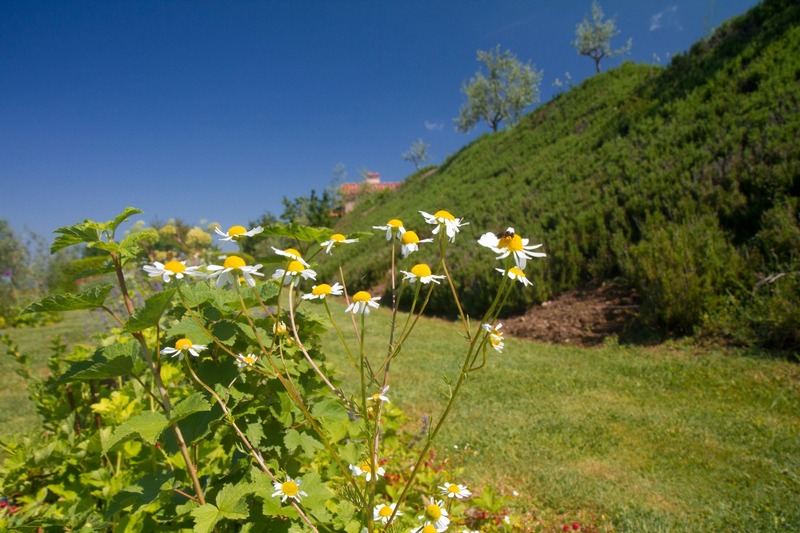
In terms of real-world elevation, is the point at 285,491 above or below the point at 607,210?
below

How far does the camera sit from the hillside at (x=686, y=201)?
4297 millimetres

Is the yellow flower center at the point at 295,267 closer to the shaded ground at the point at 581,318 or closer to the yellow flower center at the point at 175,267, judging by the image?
the yellow flower center at the point at 175,267

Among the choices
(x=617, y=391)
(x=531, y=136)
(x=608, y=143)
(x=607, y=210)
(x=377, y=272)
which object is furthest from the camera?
(x=531, y=136)

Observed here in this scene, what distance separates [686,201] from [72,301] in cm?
628

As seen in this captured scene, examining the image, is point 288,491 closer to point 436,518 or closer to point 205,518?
point 205,518

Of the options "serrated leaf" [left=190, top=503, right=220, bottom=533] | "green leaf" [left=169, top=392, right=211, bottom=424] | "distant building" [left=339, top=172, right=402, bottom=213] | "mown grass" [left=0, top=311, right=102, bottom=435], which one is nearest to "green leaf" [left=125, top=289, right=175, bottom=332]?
"green leaf" [left=169, top=392, right=211, bottom=424]

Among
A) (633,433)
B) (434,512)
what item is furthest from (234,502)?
(633,433)

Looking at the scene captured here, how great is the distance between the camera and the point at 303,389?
1364 millimetres

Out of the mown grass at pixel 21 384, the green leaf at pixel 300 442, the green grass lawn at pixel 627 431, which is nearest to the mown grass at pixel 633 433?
the green grass lawn at pixel 627 431

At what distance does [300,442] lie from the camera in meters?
1.22

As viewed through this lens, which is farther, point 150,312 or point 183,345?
point 183,345

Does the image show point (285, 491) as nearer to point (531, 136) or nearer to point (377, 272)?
point (377, 272)

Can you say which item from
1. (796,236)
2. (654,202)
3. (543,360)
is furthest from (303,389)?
(654,202)

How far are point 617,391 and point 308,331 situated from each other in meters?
3.11
